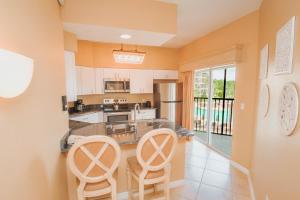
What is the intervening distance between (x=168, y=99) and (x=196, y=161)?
2.09 meters

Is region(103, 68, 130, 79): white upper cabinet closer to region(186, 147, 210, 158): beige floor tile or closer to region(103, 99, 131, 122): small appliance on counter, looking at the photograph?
region(103, 99, 131, 122): small appliance on counter

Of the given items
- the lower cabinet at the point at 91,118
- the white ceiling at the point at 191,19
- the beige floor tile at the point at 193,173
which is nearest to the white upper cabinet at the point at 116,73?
the lower cabinet at the point at 91,118

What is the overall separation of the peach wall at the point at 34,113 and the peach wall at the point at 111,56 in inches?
96.1

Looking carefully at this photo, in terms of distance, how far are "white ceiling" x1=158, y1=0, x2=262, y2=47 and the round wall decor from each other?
5.81 ft

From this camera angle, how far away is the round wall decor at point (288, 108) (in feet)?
3.80

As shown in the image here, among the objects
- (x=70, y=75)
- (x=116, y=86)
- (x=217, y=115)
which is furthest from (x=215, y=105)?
(x=70, y=75)

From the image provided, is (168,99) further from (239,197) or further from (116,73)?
(239,197)

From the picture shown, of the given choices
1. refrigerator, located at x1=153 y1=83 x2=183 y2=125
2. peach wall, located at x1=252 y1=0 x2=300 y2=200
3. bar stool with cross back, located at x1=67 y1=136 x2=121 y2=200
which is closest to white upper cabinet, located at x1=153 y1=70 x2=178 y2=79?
refrigerator, located at x1=153 y1=83 x2=183 y2=125

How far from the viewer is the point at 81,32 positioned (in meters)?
2.39

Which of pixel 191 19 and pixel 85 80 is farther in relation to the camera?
pixel 85 80

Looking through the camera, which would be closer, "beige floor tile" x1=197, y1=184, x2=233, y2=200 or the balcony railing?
"beige floor tile" x1=197, y1=184, x2=233, y2=200

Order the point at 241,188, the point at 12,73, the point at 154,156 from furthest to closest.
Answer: the point at 241,188
the point at 154,156
the point at 12,73

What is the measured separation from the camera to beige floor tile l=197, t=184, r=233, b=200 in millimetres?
2256

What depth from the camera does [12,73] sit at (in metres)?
0.74
